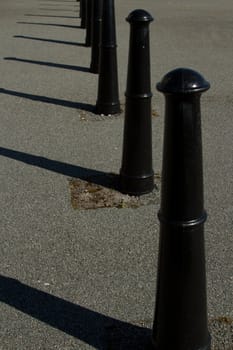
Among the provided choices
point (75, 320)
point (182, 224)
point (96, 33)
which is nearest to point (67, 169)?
point (75, 320)

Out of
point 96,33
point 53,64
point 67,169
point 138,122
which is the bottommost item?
point 53,64

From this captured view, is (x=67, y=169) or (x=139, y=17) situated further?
(x=67, y=169)

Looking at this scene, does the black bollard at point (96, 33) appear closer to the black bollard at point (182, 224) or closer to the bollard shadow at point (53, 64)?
the bollard shadow at point (53, 64)

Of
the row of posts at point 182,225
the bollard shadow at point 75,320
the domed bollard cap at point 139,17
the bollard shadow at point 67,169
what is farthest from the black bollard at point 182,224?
the bollard shadow at point 67,169

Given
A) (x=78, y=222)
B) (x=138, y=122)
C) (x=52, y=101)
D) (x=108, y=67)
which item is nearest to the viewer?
(x=78, y=222)

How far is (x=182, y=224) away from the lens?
2783mm

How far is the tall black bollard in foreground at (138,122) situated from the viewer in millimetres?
4770

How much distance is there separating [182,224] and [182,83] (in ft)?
1.97

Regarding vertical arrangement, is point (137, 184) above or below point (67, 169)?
above

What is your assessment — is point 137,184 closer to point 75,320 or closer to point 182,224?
point 75,320

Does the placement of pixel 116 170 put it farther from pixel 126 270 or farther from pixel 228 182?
pixel 126 270

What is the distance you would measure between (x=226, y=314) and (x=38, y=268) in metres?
1.20

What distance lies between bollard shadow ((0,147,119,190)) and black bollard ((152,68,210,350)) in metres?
2.23

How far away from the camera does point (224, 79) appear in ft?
29.3
